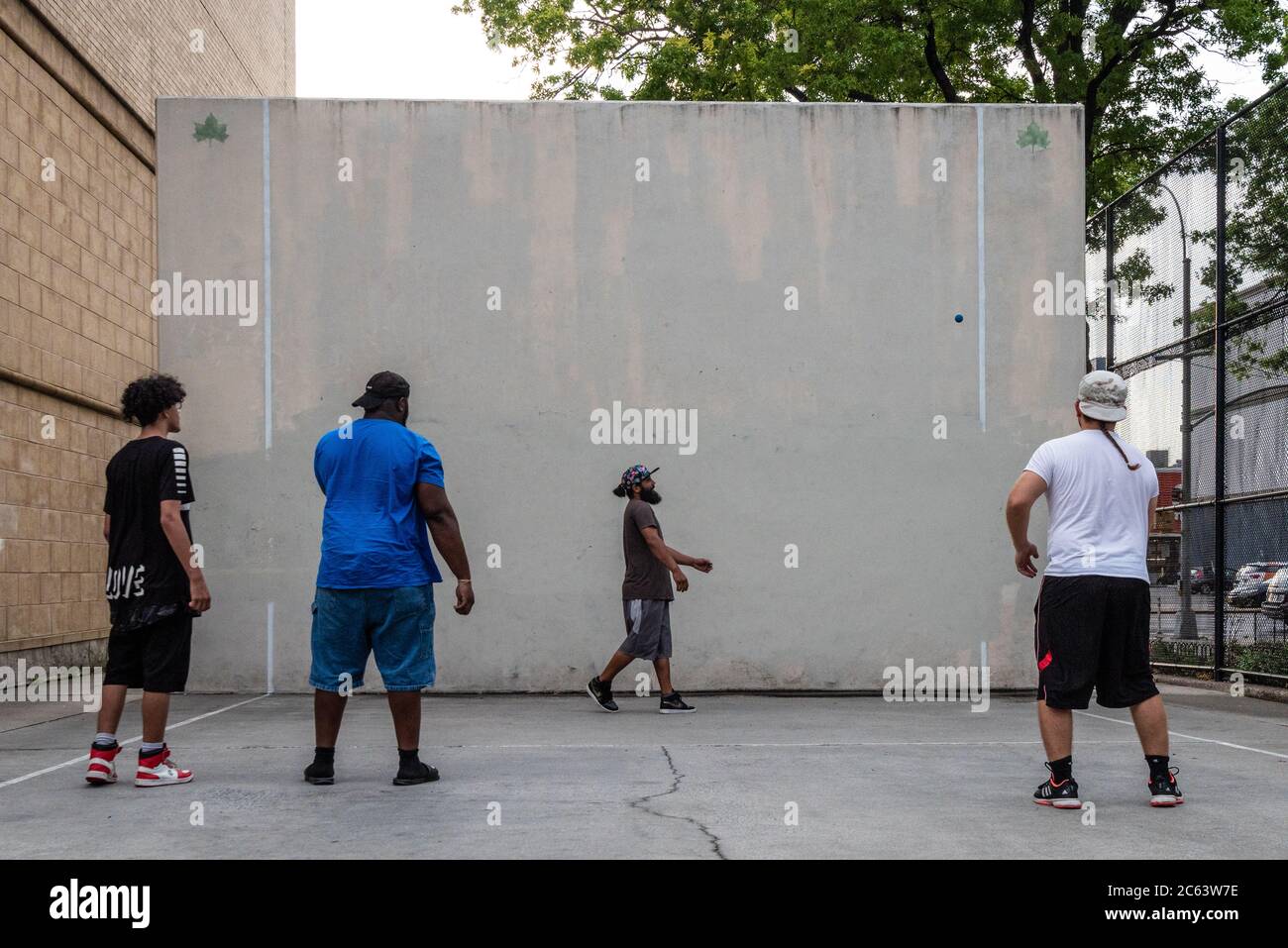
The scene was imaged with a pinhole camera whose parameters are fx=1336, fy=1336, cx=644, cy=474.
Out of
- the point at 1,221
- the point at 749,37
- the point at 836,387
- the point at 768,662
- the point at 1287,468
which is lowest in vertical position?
the point at 768,662

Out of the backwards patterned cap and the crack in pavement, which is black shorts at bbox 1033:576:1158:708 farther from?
the backwards patterned cap

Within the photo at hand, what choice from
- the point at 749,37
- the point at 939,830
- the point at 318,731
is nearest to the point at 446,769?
the point at 318,731

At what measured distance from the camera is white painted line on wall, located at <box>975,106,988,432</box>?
450 inches

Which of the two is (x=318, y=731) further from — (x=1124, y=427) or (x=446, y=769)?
(x=1124, y=427)

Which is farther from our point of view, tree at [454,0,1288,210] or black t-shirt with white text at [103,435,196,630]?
tree at [454,0,1288,210]

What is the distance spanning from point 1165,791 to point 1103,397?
169 cm

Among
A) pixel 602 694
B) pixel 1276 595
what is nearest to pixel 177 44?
pixel 602 694

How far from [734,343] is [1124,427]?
18.8 feet

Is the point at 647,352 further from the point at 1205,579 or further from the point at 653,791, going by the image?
the point at 653,791

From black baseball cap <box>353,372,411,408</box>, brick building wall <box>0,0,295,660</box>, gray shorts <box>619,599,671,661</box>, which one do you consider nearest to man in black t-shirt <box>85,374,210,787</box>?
black baseball cap <box>353,372,411,408</box>

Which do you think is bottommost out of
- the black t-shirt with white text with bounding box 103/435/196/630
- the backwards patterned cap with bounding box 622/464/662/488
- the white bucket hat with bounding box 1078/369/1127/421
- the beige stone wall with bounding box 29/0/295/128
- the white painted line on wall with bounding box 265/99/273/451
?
the black t-shirt with white text with bounding box 103/435/196/630

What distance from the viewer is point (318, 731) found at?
6113 mm

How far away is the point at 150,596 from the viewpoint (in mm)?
6012

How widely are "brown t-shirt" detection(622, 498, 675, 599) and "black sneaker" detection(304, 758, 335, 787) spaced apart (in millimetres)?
3787
